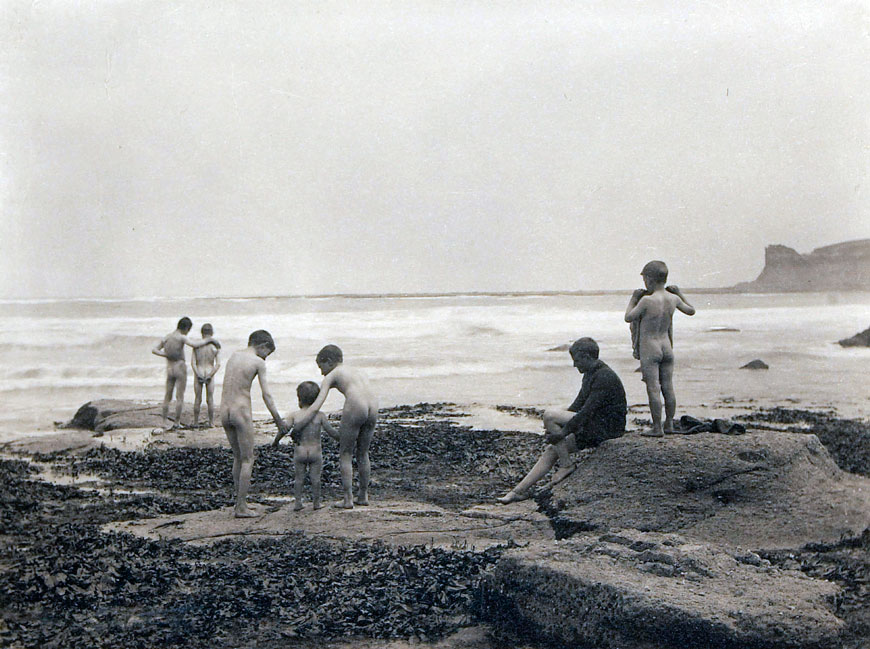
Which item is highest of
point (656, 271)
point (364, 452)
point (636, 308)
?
point (656, 271)

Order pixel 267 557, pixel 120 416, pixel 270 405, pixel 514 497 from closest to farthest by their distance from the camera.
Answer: pixel 267 557
pixel 270 405
pixel 514 497
pixel 120 416

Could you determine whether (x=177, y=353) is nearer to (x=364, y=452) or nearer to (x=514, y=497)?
(x=364, y=452)

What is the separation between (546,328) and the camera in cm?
4338

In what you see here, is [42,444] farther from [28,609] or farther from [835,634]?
[835,634]

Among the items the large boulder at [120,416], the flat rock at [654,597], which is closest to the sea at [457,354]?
the large boulder at [120,416]

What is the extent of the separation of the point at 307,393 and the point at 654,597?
13.8 feet

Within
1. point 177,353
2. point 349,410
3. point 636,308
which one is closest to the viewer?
point 349,410

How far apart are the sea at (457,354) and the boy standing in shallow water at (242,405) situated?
8165mm

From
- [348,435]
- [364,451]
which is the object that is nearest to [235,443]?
[348,435]

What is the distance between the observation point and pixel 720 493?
6980mm

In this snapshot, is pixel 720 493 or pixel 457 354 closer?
pixel 720 493

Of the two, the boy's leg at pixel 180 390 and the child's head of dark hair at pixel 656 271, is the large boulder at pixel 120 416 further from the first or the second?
the child's head of dark hair at pixel 656 271

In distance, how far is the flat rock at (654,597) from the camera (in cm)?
416

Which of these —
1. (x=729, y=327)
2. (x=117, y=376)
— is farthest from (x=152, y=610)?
(x=729, y=327)
